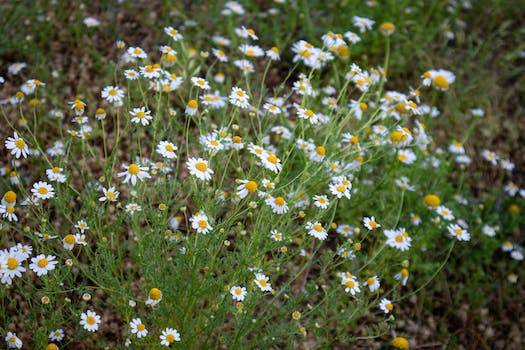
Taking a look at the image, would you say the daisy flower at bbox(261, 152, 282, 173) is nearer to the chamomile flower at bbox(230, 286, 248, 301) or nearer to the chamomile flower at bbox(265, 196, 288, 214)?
the chamomile flower at bbox(265, 196, 288, 214)

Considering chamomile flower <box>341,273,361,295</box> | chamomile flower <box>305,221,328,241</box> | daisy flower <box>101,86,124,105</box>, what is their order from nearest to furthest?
1. chamomile flower <box>305,221,328,241</box>
2. chamomile flower <box>341,273,361,295</box>
3. daisy flower <box>101,86,124,105</box>

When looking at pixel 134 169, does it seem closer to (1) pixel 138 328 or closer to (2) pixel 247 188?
(2) pixel 247 188

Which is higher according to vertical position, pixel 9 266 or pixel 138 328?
pixel 9 266

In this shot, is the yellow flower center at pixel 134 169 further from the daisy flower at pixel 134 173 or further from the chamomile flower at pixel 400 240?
the chamomile flower at pixel 400 240

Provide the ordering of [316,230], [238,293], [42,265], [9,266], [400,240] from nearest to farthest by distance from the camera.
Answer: [9,266] < [42,265] < [238,293] < [316,230] < [400,240]

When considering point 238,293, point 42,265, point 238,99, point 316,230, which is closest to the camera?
point 42,265

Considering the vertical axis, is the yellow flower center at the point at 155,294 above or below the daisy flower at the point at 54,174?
below

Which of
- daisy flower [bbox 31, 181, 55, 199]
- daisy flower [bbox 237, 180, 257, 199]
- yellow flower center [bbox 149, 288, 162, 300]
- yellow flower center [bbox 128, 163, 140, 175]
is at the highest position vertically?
yellow flower center [bbox 128, 163, 140, 175]

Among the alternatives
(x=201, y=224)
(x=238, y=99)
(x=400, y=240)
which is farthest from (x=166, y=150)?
(x=400, y=240)

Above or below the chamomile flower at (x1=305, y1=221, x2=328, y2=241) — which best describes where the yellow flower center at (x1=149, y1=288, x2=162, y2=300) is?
below

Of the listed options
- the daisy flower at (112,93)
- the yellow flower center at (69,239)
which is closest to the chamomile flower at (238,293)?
the yellow flower center at (69,239)

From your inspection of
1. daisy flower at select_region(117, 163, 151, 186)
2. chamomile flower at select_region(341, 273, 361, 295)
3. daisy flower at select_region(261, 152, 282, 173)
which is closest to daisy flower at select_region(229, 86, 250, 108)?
daisy flower at select_region(261, 152, 282, 173)

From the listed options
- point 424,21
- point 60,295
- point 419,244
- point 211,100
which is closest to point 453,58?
point 424,21

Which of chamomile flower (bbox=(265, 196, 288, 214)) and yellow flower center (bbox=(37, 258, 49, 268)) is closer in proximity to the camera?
yellow flower center (bbox=(37, 258, 49, 268))
